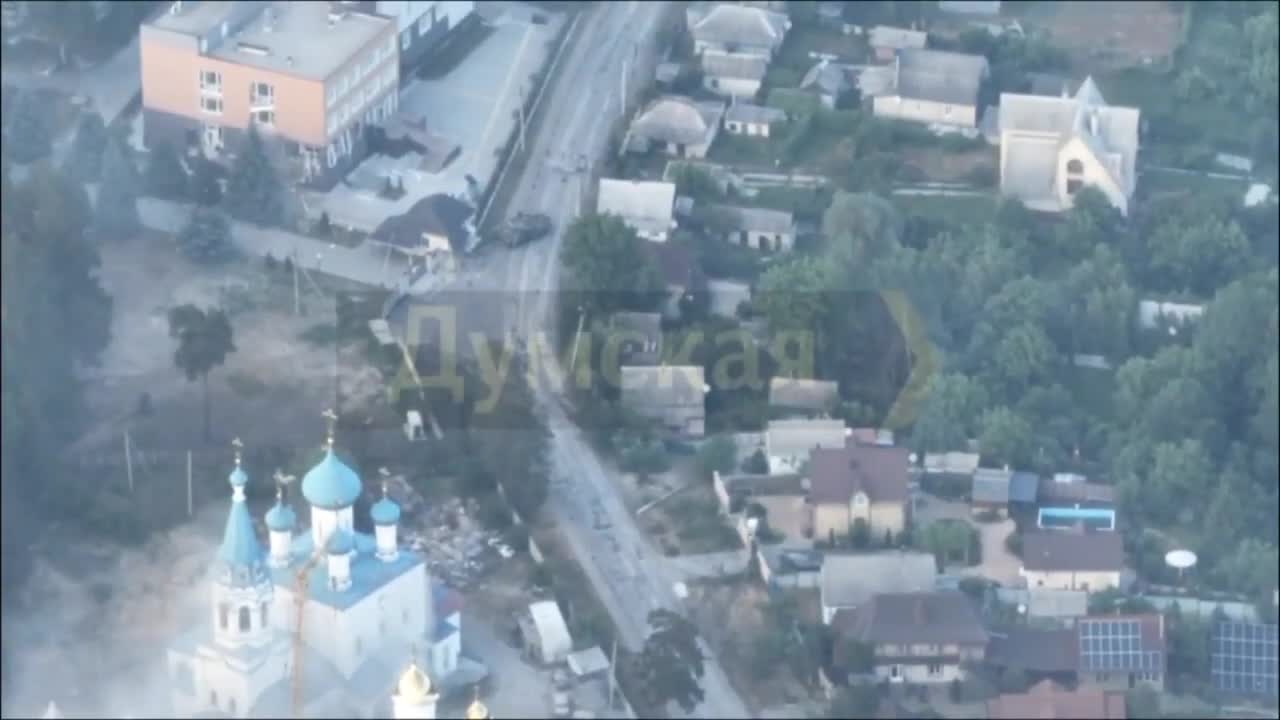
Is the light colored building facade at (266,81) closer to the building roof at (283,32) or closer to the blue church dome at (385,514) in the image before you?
the building roof at (283,32)

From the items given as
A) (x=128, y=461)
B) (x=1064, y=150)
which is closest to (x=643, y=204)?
(x=1064, y=150)

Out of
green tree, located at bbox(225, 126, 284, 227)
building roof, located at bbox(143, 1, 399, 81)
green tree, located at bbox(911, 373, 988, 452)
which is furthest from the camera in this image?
building roof, located at bbox(143, 1, 399, 81)

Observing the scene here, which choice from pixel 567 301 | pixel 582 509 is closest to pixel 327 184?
pixel 567 301

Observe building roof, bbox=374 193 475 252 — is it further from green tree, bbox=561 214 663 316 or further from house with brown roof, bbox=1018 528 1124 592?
house with brown roof, bbox=1018 528 1124 592

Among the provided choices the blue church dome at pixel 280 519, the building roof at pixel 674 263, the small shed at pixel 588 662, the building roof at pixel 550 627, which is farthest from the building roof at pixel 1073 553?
the blue church dome at pixel 280 519

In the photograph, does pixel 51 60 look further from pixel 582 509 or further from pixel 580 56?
pixel 582 509

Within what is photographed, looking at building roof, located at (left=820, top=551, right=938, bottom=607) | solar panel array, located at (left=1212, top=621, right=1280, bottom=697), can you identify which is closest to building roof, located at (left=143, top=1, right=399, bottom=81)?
building roof, located at (left=820, top=551, right=938, bottom=607)
